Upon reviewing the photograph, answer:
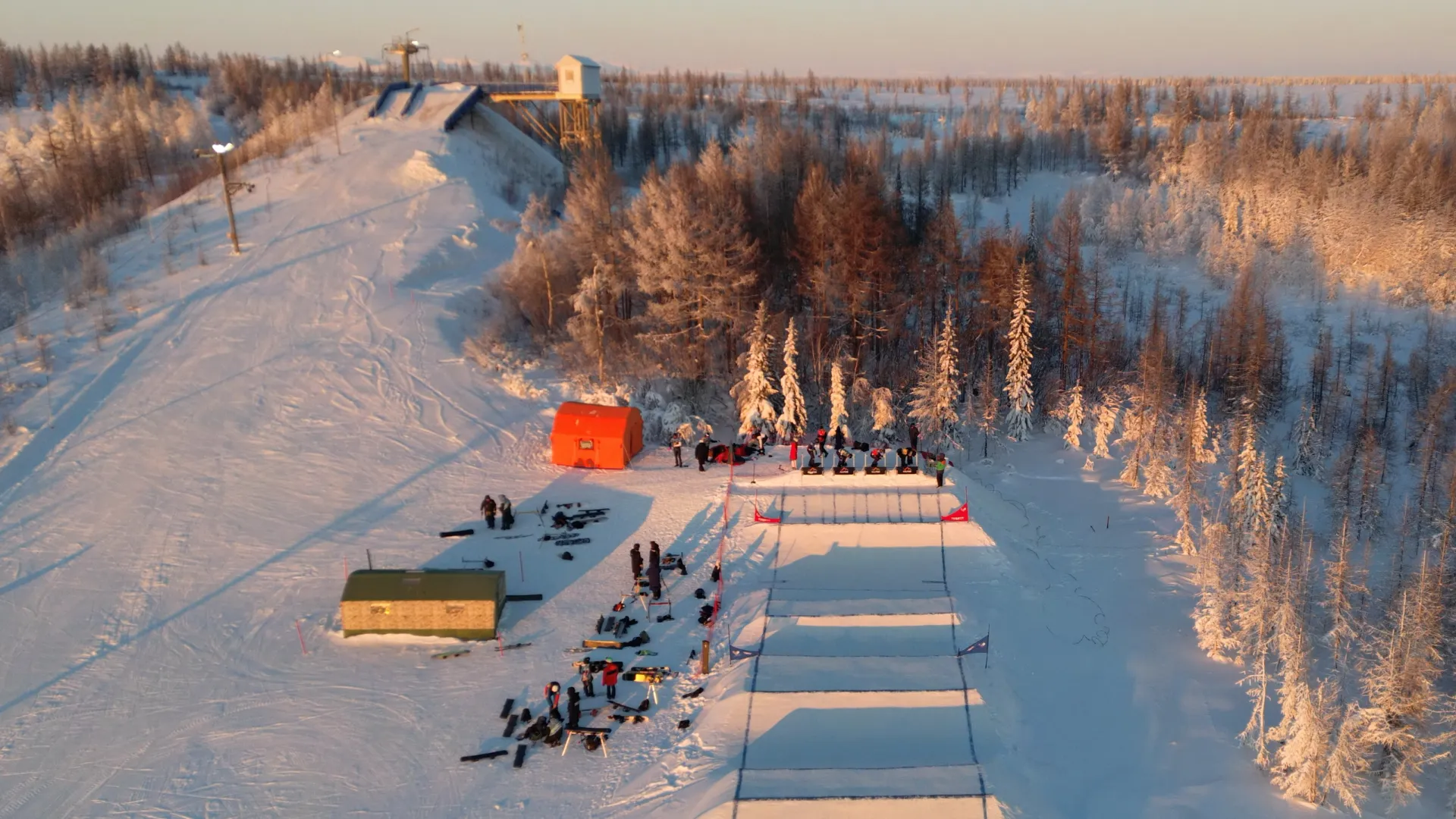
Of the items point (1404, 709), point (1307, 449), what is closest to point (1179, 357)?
point (1307, 449)

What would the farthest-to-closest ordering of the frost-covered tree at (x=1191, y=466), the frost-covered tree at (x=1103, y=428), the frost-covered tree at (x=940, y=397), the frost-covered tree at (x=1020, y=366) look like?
the frost-covered tree at (x=1020, y=366) → the frost-covered tree at (x=940, y=397) → the frost-covered tree at (x=1103, y=428) → the frost-covered tree at (x=1191, y=466)

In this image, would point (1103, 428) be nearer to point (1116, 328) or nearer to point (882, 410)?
point (882, 410)

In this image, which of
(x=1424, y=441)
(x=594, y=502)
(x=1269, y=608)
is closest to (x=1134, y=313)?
(x=1424, y=441)

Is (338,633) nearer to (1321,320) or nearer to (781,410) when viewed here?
(781,410)

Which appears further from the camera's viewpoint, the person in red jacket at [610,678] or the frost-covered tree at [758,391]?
the frost-covered tree at [758,391]

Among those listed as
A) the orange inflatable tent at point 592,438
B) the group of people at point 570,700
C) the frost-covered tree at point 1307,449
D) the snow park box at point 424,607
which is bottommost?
the frost-covered tree at point 1307,449

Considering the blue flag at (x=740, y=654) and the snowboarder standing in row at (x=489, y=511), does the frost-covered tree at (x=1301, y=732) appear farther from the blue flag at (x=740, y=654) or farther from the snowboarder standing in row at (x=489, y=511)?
the snowboarder standing in row at (x=489, y=511)

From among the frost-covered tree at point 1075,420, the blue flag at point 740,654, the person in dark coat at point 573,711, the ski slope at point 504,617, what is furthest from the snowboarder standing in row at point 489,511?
the frost-covered tree at point 1075,420
